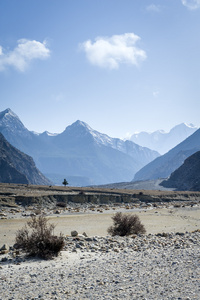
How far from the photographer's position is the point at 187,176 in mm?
130875

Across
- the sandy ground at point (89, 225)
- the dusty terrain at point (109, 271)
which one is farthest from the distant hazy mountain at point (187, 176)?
the dusty terrain at point (109, 271)

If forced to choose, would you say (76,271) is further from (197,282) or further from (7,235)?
(7,235)

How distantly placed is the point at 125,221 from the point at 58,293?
40.2 feet

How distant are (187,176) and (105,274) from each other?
12745 centimetres

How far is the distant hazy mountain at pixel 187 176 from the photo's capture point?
121 metres

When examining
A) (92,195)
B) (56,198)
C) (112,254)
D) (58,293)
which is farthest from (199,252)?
(92,195)

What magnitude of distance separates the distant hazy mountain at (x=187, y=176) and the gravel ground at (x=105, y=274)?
105 meters

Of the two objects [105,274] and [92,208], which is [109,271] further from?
[92,208]

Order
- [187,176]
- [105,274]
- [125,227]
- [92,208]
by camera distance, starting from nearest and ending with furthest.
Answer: [105,274]
[125,227]
[92,208]
[187,176]

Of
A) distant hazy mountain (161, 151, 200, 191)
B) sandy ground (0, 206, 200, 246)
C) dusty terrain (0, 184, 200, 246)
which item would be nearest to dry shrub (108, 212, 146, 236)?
sandy ground (0, 206, 200, 246)

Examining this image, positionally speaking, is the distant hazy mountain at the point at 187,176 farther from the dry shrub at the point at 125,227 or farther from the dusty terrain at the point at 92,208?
the dry shrub at the point at 125,227

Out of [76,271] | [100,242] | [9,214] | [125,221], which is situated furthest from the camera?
[9,214]

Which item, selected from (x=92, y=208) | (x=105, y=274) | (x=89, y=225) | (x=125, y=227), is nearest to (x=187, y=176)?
(x=92, y=208)

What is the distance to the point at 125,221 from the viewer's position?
20.0 m
